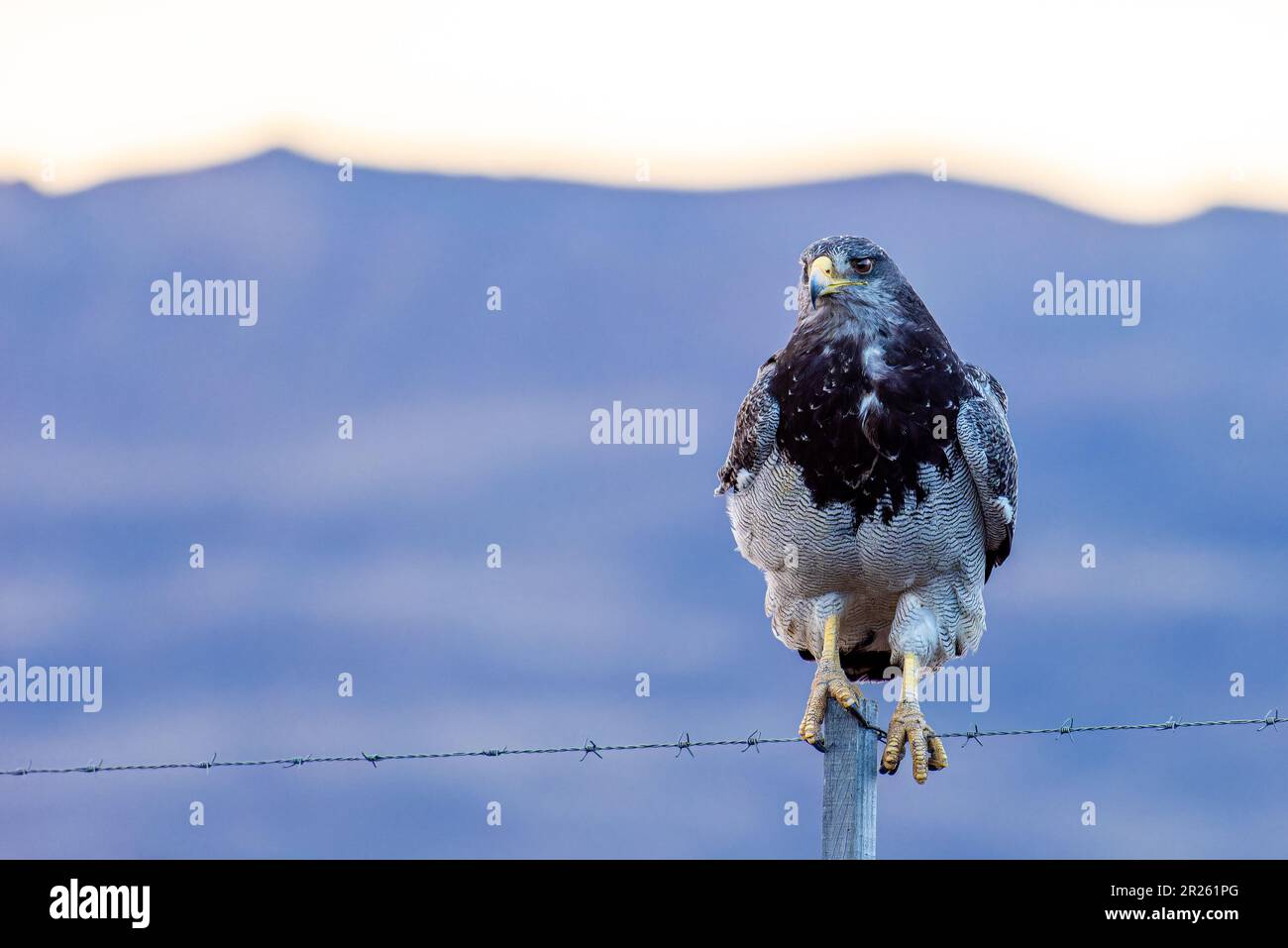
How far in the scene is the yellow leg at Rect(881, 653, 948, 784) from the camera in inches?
260

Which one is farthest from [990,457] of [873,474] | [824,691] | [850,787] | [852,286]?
[850,787]

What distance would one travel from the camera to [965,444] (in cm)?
700

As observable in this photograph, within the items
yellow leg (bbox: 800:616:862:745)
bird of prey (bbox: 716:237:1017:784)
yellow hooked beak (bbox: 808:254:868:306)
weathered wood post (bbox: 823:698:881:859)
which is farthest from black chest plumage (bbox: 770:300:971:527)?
weathered wood post (bbox: 823:698:881:859)

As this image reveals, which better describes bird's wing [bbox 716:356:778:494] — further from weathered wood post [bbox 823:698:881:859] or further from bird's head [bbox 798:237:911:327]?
weathered wood post [bbox 823:698:881:859]

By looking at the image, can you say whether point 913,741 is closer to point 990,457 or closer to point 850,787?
point 850,787

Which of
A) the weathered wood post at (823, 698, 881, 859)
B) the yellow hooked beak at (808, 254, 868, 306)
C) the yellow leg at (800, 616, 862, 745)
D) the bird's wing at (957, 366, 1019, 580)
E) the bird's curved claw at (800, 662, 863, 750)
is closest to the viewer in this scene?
the weathered wood post at (823, 698, 881, 859)

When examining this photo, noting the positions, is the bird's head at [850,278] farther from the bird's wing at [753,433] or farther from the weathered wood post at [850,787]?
the weathered wood post at [850,787]

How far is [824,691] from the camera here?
260 inches

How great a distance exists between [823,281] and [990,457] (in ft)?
3.64

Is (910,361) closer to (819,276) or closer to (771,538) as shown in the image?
(819,276)

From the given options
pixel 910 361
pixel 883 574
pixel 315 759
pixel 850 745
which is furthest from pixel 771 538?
pixel 315 759

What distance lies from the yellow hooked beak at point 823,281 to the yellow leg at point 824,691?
1529 mm

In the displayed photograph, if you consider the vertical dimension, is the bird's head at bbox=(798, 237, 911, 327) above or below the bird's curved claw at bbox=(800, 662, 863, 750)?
above

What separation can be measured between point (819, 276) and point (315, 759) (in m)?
2.87
